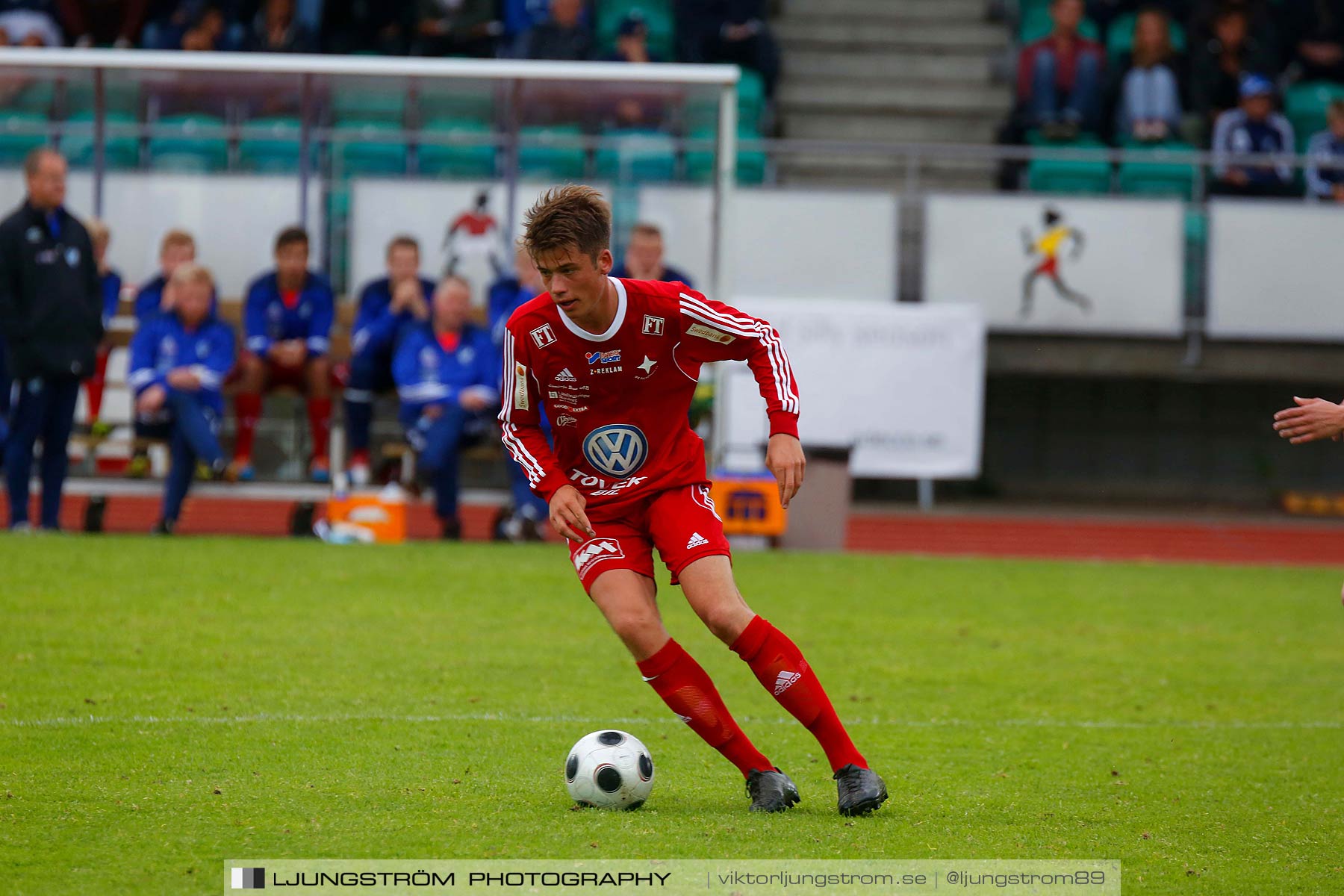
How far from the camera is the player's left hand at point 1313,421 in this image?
4.62m

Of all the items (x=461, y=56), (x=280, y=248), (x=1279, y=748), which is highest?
(x=461, y=56)

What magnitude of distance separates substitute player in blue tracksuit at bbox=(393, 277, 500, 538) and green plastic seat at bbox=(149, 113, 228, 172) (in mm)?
2712

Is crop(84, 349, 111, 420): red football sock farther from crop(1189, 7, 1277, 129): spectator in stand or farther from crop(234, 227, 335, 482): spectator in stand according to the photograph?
crop(1189, 7, 1277, 129): spectator in stand

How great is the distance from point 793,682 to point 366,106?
32.6 feet

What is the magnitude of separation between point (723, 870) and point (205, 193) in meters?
10.6

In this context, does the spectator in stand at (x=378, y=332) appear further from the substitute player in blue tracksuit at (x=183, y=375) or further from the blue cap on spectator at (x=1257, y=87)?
the blue cap on spectator at (x=1257, y=87)

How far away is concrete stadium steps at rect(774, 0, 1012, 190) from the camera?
19.3 m

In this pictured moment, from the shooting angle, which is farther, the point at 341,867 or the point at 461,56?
the point at 461,56

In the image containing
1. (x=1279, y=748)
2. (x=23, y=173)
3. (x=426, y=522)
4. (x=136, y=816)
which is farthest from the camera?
(x=426, y=522)

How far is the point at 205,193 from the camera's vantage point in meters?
13.4

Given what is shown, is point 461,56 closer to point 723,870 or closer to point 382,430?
point 382,430

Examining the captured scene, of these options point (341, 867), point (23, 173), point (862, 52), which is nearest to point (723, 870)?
point (341, 867)

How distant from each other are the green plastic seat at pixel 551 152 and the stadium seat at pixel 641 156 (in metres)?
0.22

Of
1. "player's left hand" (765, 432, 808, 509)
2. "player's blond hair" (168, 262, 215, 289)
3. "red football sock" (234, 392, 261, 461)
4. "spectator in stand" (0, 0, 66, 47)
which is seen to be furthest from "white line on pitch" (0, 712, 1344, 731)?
"spectator in stand" (0, 0, 66, 47)
